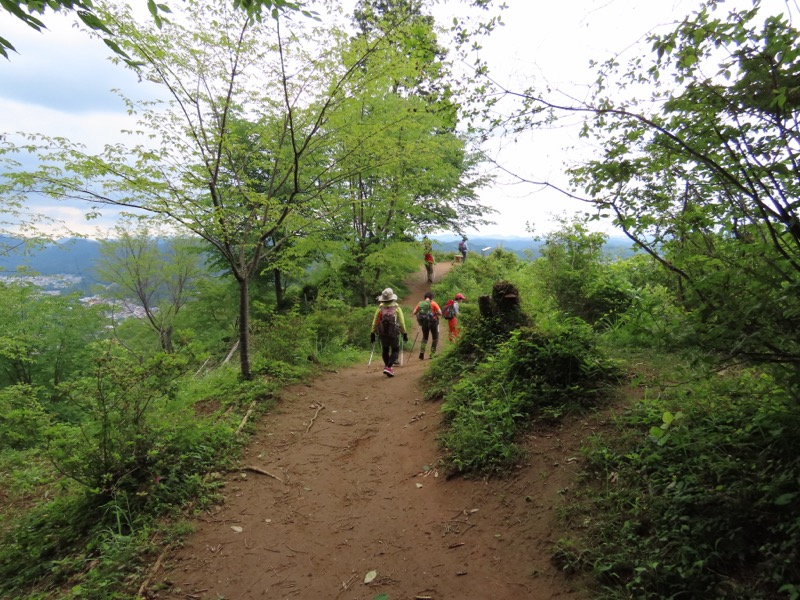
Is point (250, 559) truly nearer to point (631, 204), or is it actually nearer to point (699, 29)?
point (631, 204)

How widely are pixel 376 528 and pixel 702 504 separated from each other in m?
2.73

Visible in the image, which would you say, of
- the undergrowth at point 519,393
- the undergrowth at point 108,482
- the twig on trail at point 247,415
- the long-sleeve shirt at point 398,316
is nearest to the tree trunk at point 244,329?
the twig on trail at point 247,415

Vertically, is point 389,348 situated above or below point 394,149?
below

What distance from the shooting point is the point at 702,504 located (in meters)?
2.49

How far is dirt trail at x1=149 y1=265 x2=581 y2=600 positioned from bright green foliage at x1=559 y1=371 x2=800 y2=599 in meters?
0.37

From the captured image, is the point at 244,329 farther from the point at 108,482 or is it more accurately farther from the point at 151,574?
the point at 151,574

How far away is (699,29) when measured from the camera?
2293 mm

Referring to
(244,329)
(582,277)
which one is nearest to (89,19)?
(244,329)

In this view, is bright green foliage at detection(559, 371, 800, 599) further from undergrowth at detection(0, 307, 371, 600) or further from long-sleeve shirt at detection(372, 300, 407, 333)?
long-sleeve shirt at detection(372, 300, 407, 333)

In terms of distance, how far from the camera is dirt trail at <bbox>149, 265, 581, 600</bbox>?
3.15 meters

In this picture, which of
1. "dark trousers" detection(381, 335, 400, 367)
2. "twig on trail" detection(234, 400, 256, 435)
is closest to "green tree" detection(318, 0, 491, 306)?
"dark trousers" detection(381, 335, 400, 367)

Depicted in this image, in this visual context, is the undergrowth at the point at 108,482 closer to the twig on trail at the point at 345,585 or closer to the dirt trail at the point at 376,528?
the dirt trail at the point at 376,528

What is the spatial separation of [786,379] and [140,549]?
5078 mm

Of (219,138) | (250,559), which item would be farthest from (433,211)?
(250,559)
